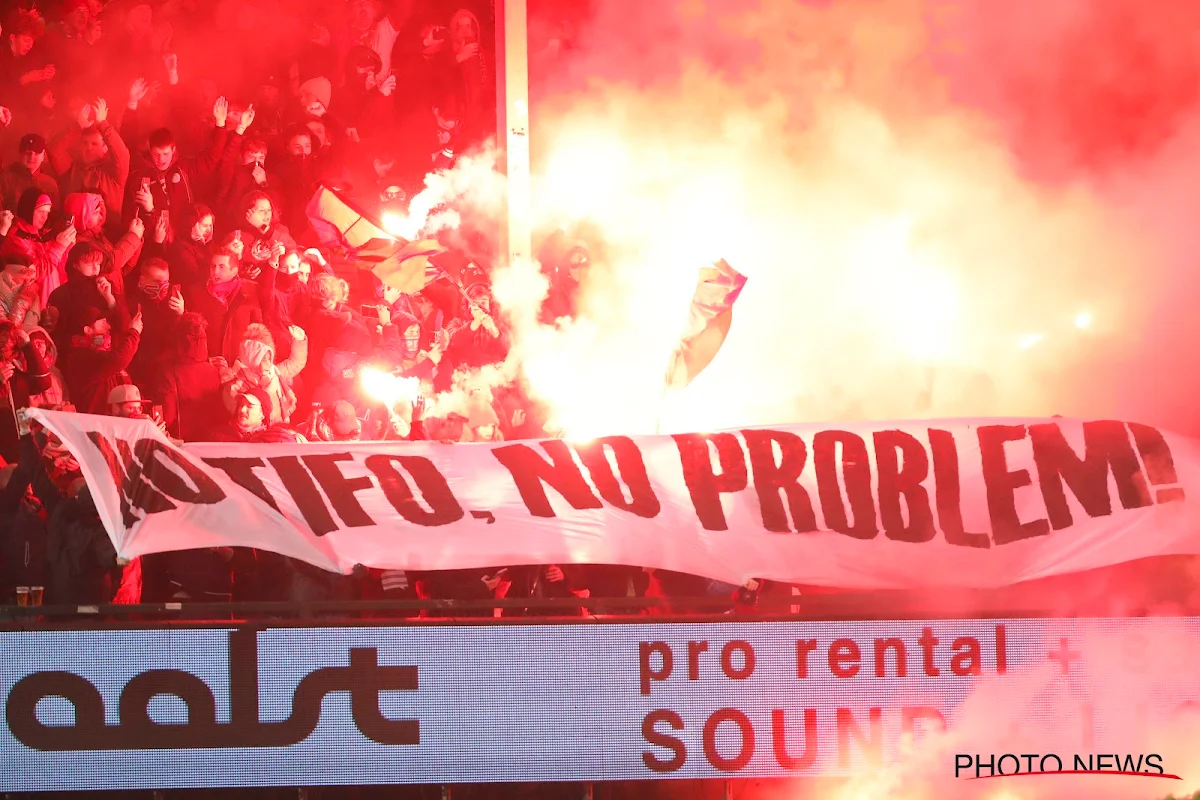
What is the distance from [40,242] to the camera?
6.82 m

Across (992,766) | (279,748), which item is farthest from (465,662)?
(992,766)

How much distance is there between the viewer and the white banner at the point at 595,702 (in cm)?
412

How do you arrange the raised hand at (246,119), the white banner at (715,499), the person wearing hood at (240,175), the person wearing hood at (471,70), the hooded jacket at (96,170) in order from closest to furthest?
the white banner at (715,499) < the hooded jacket at (96,170) < the person wearing hood at (240,175) < the raised hand at (246,119) < the person wearing hood at (471,70)

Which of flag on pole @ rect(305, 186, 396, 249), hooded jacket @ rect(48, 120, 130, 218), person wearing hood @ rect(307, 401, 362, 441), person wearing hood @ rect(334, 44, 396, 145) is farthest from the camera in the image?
person wearing hood @ rect(334, 44, 396, 145)

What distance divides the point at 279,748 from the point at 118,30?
476 cm

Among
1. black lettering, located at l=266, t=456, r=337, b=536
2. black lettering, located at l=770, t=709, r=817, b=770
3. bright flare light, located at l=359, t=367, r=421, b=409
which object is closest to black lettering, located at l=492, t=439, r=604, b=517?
black lettering, located at l=266, t=456, r=337, b=536

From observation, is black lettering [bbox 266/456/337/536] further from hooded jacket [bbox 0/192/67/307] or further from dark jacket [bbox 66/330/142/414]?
hooded jacket [bbox 0/192/67/307]

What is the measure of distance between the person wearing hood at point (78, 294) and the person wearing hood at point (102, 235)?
48mm

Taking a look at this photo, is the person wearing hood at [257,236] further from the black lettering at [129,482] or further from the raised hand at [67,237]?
the black lettering at [129,482]

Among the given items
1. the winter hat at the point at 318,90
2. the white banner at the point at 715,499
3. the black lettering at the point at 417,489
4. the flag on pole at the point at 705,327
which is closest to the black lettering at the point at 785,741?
the white banner at the point at 715,499

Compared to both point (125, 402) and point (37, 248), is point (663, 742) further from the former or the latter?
point (37, 248)

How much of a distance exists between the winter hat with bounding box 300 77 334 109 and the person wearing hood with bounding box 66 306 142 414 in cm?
170

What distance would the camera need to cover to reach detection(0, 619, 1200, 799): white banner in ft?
13.5

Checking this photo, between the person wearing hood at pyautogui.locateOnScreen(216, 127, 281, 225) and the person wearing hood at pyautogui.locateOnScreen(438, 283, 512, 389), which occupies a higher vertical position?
the person wearing hood at pyautogui.locateOnScreen(216, 127, 281, 225)
